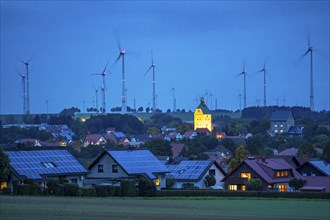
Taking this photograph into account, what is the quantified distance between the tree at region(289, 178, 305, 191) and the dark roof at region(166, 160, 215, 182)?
8.01 m

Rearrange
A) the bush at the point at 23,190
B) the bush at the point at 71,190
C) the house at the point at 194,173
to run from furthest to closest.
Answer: the house at the point at 194,173
the bush at the point at 23,190
the bush at the point at 71,190

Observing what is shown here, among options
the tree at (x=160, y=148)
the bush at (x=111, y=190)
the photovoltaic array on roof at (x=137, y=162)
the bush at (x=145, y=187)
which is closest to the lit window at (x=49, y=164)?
the photovoltaic array on roof at (x=137, y=162)

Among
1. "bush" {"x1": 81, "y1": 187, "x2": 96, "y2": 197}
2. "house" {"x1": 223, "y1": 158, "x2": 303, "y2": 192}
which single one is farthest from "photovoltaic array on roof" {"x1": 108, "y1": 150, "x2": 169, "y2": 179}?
"bush" {"x1": 81, "y1": 187, "x2": 96, "y2": 197}

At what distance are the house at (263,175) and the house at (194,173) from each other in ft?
6.31

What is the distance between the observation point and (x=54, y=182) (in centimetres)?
5141

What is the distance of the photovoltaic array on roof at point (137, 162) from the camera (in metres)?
66.9

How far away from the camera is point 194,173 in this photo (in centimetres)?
7550

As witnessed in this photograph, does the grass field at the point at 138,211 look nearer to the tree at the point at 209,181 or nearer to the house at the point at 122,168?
the house at the point at 122,168

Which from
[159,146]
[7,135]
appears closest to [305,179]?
[159,146]

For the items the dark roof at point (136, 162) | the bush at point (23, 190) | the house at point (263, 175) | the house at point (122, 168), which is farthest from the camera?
the house at point (263, 175)

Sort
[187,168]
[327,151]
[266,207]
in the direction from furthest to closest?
[327,151] → [187,168] → [266,207]

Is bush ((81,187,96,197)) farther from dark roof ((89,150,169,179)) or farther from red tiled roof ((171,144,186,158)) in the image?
red tiled roof ((171,144,186,158))

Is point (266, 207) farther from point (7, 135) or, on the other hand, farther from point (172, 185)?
point (7, 135)

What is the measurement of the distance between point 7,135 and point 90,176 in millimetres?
113901
